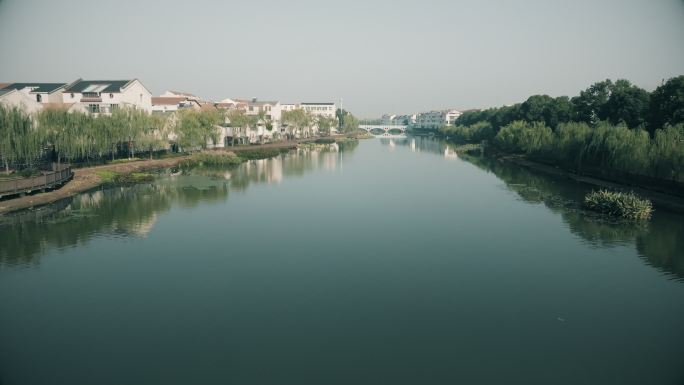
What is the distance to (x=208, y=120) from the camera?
54.5 metres

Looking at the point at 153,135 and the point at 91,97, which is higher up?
the point at 91,97

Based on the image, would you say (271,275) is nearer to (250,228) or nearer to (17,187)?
(250,228)

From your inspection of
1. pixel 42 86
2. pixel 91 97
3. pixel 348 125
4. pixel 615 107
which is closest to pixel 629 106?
pixel 615 107

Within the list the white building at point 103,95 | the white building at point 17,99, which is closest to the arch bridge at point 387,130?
the white building at point 103,95

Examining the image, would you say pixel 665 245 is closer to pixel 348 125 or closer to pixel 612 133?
pixel 612 133

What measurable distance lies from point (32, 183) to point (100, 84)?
33375 millimetres

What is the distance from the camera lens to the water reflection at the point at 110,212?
20.1 m

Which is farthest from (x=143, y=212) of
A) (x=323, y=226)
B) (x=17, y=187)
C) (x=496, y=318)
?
(x=496, y=318)

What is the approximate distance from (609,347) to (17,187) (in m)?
32.0

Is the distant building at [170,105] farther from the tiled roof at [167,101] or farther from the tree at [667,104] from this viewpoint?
the tree at [667,104]

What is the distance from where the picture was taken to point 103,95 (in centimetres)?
5300

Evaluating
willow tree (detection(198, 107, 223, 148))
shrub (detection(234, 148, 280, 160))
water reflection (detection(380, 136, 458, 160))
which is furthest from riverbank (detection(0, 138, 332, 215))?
water reflection (detection(380, 136, 458, 160))

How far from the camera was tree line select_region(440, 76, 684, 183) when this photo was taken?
29.3m

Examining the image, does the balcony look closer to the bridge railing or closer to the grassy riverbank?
the bridge railing
